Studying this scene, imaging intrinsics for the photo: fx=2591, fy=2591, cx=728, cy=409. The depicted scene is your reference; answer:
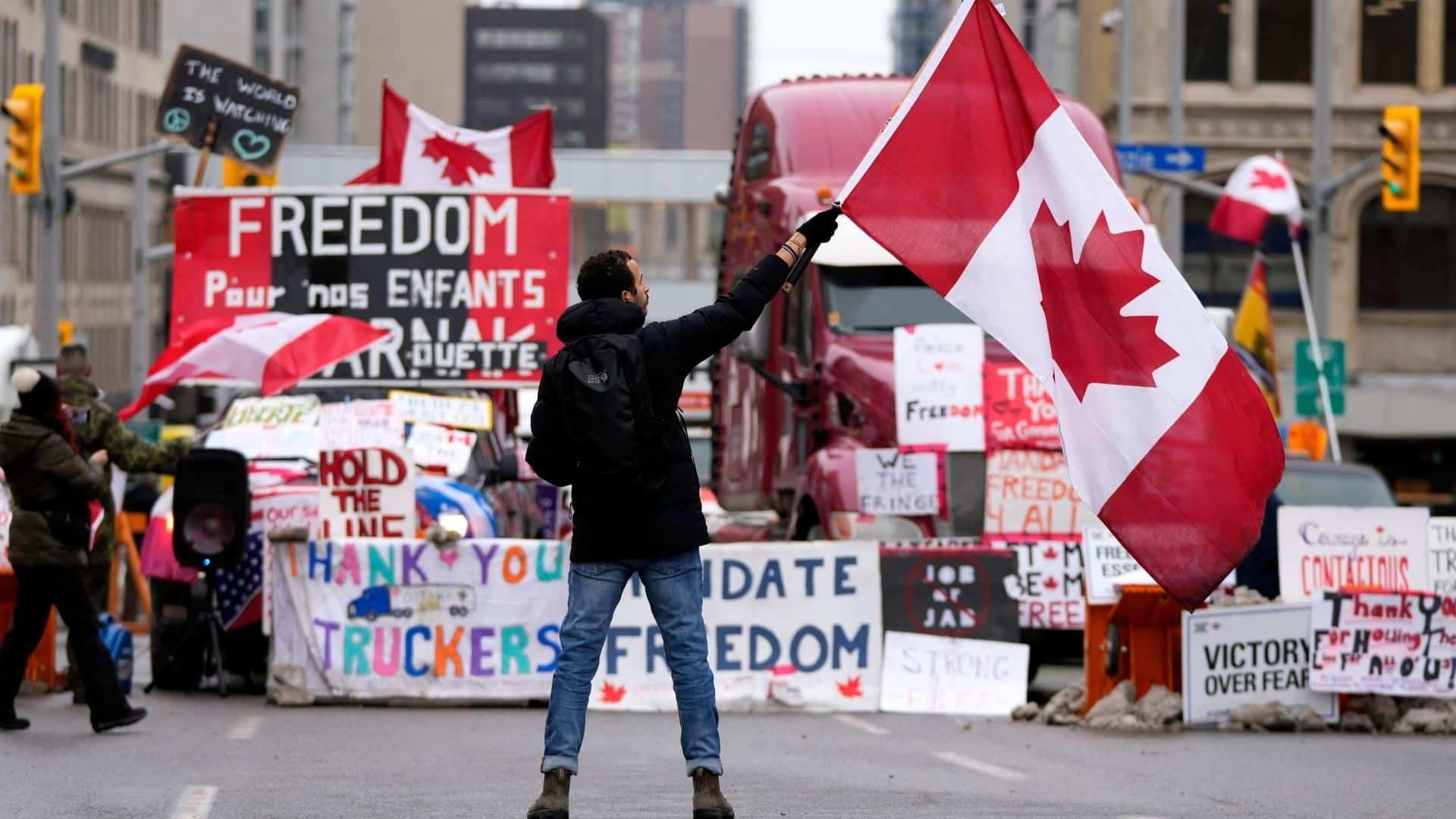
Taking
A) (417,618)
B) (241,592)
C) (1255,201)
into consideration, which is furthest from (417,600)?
(1255,201)

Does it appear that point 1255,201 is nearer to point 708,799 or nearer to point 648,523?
point 648,523

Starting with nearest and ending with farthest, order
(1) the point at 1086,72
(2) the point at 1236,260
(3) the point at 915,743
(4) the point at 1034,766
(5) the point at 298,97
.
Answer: (4) the point at 1034,766 < (3) the point at 915,743 < (5) the point at 298,97 < (2) the point at 1236,260 < (1) the point at 1086,72

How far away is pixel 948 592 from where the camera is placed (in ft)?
47.9

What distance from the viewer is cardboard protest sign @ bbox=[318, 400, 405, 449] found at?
53.5ft

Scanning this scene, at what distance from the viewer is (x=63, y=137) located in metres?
66.3

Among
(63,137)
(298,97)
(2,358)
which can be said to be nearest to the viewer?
(298,97)

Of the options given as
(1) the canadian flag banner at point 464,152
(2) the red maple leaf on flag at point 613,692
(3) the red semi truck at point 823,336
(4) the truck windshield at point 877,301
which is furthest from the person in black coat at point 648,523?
(1) the canadian flag banner at point 464,152

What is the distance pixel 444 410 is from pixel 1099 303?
9.63 meters

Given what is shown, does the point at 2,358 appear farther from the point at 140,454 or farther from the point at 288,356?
the point at 140,454

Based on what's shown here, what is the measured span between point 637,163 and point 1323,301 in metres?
43.6

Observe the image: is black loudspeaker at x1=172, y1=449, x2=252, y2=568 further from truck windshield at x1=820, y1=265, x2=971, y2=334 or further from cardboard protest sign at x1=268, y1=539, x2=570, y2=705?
truck windshield at x1=820, y1=265, x2=971, y2=334

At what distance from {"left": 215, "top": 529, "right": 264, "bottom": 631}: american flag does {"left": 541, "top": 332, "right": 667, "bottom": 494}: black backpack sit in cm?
705

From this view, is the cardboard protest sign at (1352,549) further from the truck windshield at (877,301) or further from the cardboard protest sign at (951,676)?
the truck windshield at (877,301)

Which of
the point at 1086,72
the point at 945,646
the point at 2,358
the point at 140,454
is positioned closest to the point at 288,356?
the point at 140,454
